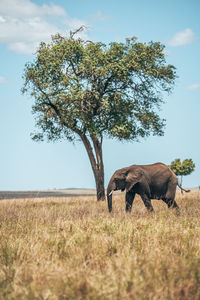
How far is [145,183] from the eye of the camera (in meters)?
12.2

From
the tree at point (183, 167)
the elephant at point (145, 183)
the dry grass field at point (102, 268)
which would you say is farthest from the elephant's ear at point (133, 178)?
the tree at point (183, 167)

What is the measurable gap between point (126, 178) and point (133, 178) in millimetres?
251

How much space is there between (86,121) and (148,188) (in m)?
9.81

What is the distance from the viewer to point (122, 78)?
906 inches

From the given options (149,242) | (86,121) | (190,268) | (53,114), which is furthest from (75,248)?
(53,114)

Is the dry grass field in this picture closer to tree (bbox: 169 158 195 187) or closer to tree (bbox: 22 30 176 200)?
tree (bbox: 22 30 176 200)

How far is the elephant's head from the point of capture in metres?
11.9

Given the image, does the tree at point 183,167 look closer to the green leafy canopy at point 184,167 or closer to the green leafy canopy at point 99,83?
the green leafy canopy at point 184,167

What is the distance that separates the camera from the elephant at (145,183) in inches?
473

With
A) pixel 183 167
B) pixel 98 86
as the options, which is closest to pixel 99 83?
pixel 98 86

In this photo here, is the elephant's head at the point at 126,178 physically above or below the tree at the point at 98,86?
below

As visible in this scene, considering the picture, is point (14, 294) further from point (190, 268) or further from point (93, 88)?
point (93, 88)

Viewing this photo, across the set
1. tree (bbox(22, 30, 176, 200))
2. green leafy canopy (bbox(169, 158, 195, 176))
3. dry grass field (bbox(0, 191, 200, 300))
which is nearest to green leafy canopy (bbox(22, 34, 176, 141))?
tree (bbox(22, 30, 176, 200))

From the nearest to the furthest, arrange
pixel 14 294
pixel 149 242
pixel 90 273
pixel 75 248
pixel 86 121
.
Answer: pixel 14 294, pixel 90 273, pixel 75 248, pixel 149 242, pixel 86 121
